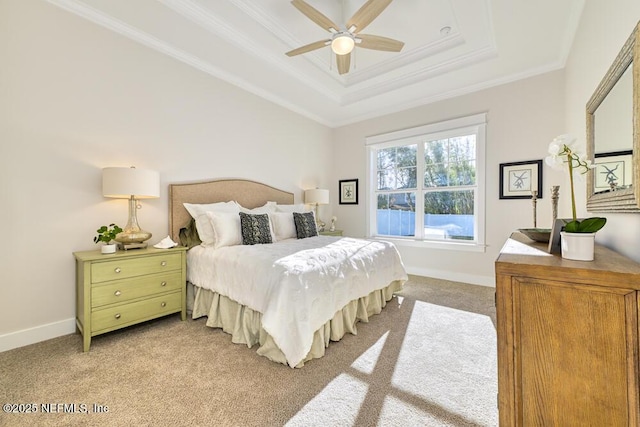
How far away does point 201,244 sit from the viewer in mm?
2891

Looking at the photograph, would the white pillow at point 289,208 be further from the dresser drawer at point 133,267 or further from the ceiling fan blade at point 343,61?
the ceiling fan blade at point 343,61

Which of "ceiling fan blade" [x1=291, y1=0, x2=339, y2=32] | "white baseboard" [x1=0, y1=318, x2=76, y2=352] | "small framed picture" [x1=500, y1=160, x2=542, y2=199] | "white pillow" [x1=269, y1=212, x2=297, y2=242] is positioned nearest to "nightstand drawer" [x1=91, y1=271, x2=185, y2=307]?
"white baseboard" [x1=0, y1=318, x2=76, y2=352]

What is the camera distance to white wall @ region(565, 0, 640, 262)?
128 centimetres

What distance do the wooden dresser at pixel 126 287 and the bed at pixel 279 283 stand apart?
0.20m

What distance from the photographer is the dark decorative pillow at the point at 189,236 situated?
9.72 feet

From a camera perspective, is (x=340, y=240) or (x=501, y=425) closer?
(x=501, y=425)

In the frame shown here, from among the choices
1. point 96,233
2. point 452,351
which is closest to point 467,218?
point 452,351

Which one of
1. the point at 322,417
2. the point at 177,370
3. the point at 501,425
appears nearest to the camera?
the point at 501,425

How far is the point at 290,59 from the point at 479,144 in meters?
2.83

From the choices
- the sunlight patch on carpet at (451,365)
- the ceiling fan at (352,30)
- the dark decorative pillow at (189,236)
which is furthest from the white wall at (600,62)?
the dark decorative pillow at (189,236)

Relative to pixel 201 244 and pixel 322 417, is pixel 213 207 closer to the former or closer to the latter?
pixel 201 244

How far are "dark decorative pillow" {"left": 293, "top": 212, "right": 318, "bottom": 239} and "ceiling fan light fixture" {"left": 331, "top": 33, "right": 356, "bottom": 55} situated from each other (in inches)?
74.9

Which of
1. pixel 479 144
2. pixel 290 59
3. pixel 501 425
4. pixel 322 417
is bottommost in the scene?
pixel 322 417

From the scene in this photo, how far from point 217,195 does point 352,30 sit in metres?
2.36
